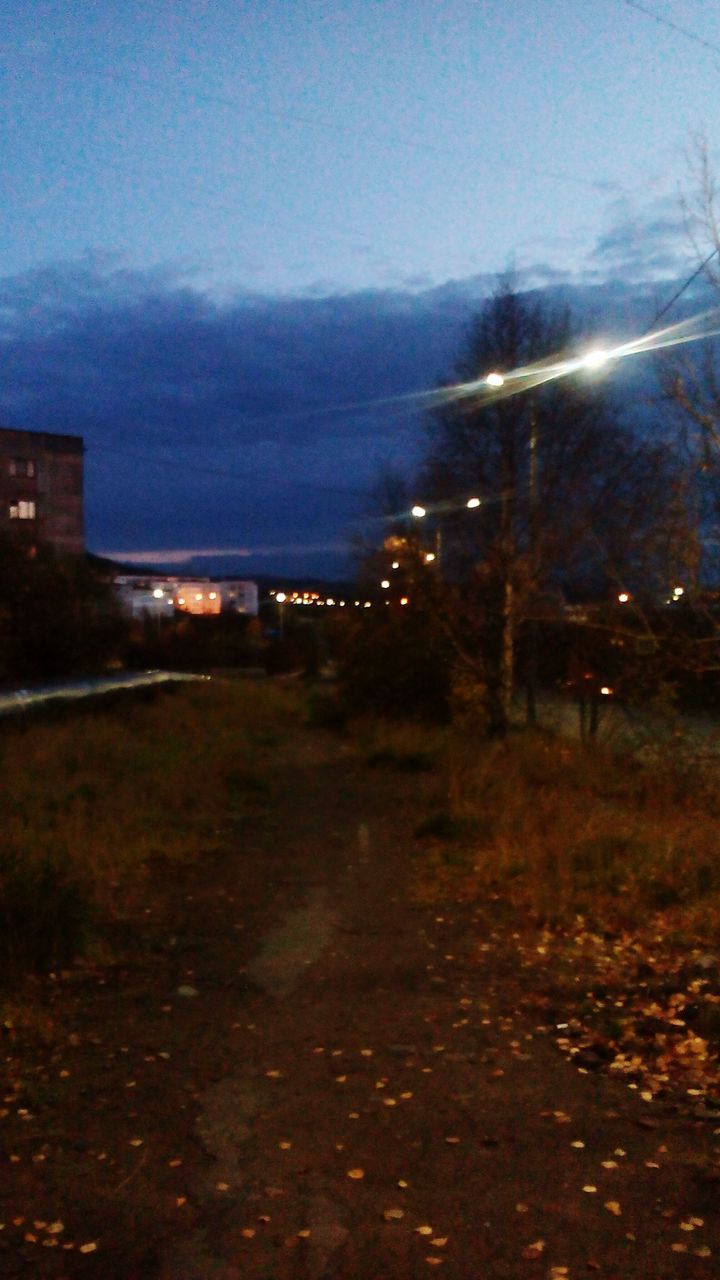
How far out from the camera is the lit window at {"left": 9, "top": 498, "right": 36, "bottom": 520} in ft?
204

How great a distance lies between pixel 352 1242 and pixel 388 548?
980 inches

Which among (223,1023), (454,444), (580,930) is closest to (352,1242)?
(223,1023)

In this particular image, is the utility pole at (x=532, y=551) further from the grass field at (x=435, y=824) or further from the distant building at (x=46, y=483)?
the distant building at (x=46, y=483)

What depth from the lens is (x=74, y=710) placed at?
2730 centimetres

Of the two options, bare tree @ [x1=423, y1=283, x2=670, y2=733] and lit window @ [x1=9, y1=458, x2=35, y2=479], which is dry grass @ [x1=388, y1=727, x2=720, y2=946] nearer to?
bare tree @ [x1=423, y1=283, x2=670, y2=733]

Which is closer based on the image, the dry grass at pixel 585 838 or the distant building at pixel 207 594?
the dry grass at pixel 585 838

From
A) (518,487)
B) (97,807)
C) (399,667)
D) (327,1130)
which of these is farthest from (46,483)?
(327,1130)

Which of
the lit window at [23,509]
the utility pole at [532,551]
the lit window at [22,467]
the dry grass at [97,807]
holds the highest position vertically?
the lit window at [22,467]

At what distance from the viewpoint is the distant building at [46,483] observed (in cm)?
6203

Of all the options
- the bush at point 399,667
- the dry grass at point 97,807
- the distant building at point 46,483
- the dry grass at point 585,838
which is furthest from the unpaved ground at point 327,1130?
→ the distant building at point 46,483

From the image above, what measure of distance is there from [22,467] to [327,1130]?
2383 inches

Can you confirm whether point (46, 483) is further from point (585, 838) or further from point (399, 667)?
point (585, 838)

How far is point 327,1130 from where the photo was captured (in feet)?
18.0

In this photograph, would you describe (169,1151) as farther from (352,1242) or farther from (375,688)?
Result: (375,688)
